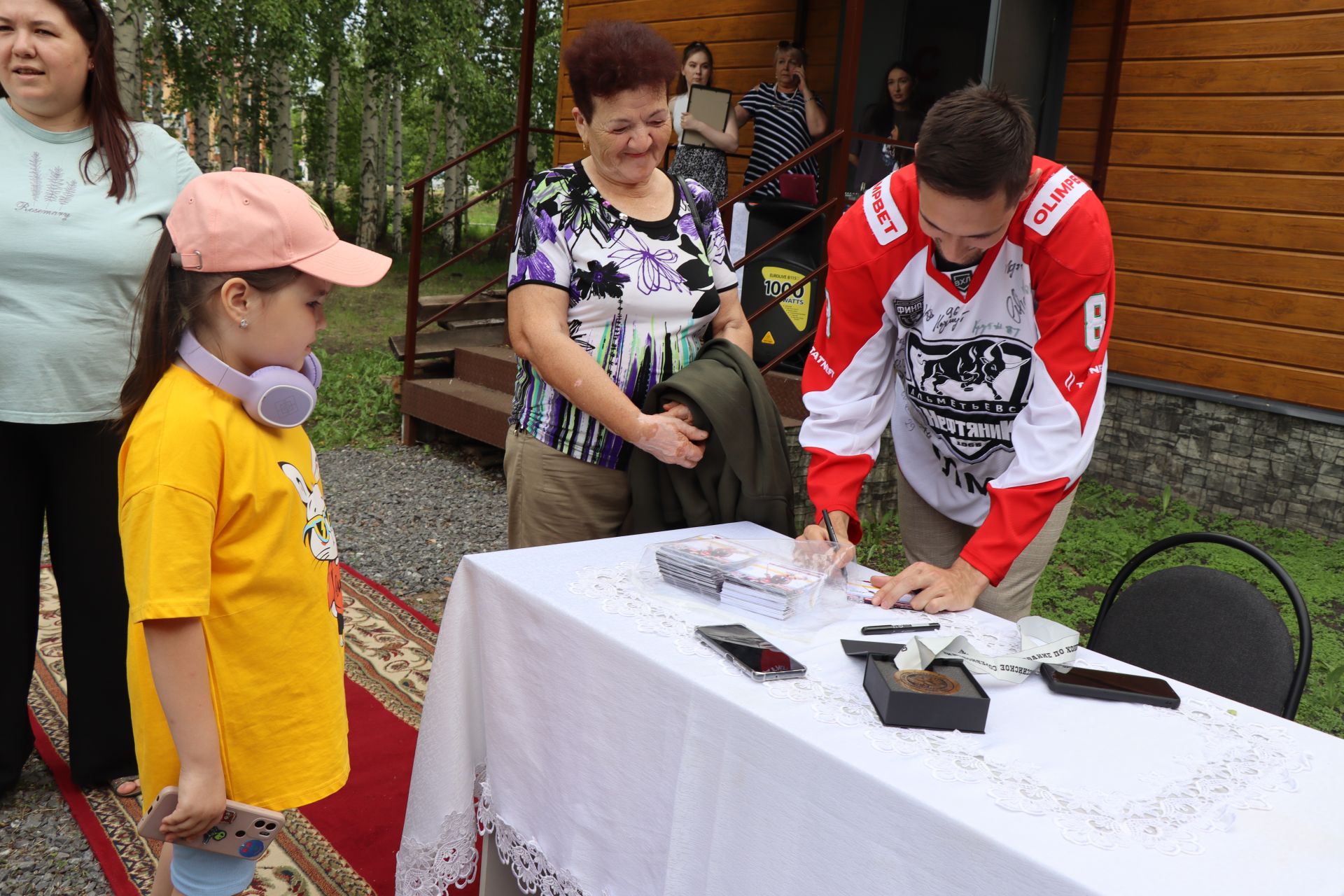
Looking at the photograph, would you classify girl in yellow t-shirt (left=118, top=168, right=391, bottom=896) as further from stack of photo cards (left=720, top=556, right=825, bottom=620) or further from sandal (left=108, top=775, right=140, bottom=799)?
sandal (left=108, top=775, right=140, bottom=799)

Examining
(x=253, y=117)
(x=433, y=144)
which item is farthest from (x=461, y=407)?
(x=433, y=144)

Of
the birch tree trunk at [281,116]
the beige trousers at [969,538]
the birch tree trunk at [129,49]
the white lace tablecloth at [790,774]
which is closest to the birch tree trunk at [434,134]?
the birch tree trunk at [281,116]

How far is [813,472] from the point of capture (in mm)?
2232

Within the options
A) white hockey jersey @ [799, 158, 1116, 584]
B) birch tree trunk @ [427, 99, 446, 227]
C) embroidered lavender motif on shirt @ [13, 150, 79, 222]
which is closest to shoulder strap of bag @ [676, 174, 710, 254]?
white hockey jersey @ [799, 158, 1116, 584]

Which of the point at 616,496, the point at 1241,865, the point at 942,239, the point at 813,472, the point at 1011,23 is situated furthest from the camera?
the point at 1011,23

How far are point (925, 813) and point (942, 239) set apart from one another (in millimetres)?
1075

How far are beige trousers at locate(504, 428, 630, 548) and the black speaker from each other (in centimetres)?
285

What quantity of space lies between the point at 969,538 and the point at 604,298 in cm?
101

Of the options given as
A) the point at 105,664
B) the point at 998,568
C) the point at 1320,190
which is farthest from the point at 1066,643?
the point at 1320,190

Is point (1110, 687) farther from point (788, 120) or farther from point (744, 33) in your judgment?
point (744, 33)

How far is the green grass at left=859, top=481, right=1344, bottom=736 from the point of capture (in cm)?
387

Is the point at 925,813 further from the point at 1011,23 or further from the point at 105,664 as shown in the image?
the point at 1011,23

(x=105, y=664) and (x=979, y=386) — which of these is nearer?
(x=979, y=386)

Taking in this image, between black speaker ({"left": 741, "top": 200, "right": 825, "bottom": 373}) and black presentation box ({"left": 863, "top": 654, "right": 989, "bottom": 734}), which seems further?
black speaker ({"left": 741, "top": 200, "right": 825, "bottom": 373})
